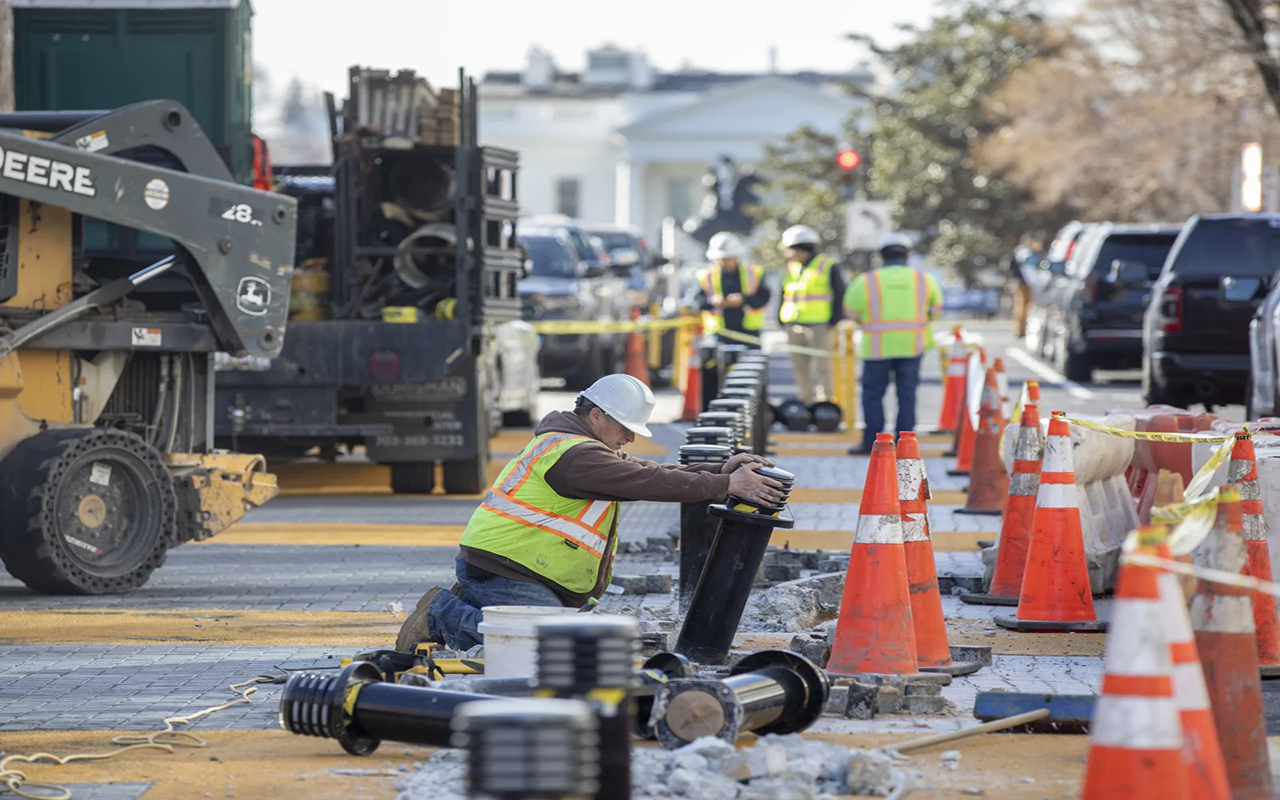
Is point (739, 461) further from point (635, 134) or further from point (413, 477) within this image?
point (635, 134)

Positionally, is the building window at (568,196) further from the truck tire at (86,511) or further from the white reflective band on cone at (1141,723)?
the white reflective band on cone at (1141,723)

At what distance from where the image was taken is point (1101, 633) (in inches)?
332

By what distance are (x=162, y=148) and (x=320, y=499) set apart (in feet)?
15.4

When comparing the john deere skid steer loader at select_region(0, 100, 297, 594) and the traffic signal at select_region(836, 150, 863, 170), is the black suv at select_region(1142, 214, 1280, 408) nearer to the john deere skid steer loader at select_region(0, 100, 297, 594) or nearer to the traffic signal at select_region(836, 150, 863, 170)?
the traffic signal at select_region(836, 150, 863, 170)

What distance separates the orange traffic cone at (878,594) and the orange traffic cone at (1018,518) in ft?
7.06

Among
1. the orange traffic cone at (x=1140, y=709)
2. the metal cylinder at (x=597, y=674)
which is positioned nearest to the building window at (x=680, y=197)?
the orange traffic cone at (x=1140, y=709)

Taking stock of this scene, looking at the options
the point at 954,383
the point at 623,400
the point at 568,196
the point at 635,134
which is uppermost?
the point at 635,134

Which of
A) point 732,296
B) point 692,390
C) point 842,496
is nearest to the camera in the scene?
point 842,496

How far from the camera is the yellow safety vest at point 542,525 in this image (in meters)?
7.36

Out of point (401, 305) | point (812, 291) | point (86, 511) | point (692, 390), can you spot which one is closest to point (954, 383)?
point (812, 291)

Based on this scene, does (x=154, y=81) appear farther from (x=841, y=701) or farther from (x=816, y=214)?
(x=816, y=214)

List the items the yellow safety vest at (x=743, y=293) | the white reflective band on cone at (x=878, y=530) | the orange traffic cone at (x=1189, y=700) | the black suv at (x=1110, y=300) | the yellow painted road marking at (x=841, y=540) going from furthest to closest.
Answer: the black suv at (x=1110, y=300) < the yellow safety vest at (x=743, y=293) < the yellow painted road marking at (x=841, y=540) < the white reflective band on cone at (x=878, y=530) < the orange traffic cone at (x=1189, y=700)

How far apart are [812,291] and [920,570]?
12.0 meters

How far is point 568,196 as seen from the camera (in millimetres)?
102500
